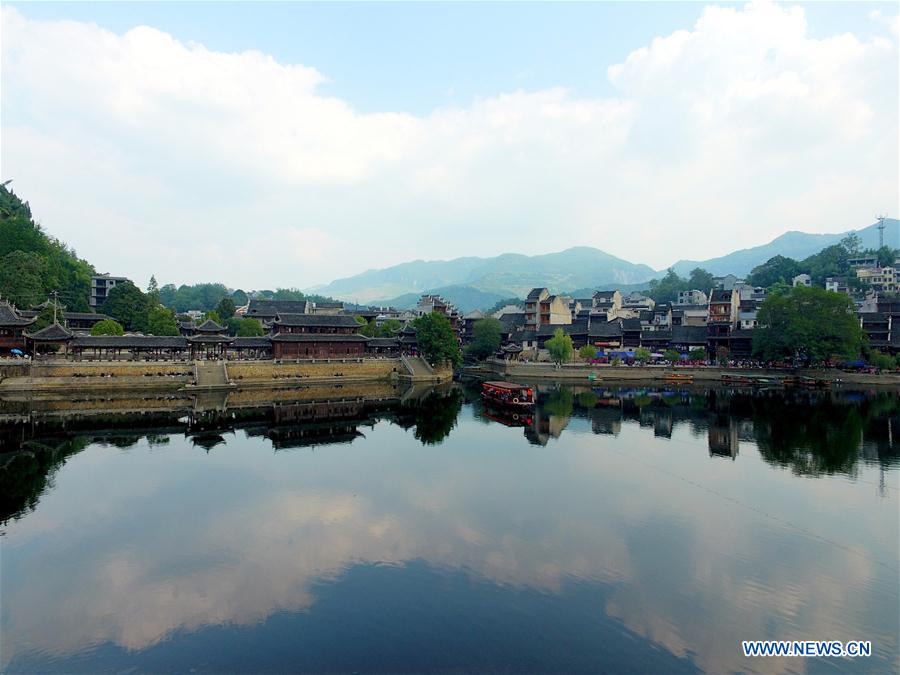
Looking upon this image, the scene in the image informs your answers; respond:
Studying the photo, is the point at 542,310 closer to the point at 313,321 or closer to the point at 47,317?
the point at 313,321

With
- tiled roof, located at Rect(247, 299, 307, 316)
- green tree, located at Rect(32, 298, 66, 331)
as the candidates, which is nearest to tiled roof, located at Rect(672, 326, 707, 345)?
tiled roof, located at Rect(247, 299, 307, 316)

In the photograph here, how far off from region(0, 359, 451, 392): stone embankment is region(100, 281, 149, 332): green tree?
28666mm

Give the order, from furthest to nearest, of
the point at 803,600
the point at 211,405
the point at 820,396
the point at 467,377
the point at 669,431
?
the point at 467,377 → the point at 820,396 → the point at 211,405 → the point at 669,431 → the point at 803,600

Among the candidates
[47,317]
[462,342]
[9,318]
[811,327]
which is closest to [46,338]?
[9,318]

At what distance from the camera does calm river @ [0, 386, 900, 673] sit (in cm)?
1181

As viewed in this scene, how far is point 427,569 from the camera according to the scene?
606 inches

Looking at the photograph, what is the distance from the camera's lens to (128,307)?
245 feet

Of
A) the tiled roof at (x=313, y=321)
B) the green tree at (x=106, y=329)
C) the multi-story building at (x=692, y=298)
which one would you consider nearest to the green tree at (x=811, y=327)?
the multi-story building at (x=692, y=298)

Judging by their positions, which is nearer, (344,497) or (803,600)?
(803,600)

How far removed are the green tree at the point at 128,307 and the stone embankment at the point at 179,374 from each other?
2867cm

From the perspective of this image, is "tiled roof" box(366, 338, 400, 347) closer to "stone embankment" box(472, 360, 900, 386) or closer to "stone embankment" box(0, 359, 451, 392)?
"stone embankment" box(0, 359, 451, 392)

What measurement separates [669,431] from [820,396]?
25.6m

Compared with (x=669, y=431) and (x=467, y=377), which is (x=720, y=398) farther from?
(x=467, y=377)

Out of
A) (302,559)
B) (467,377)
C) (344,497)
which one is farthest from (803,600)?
(467,377)
